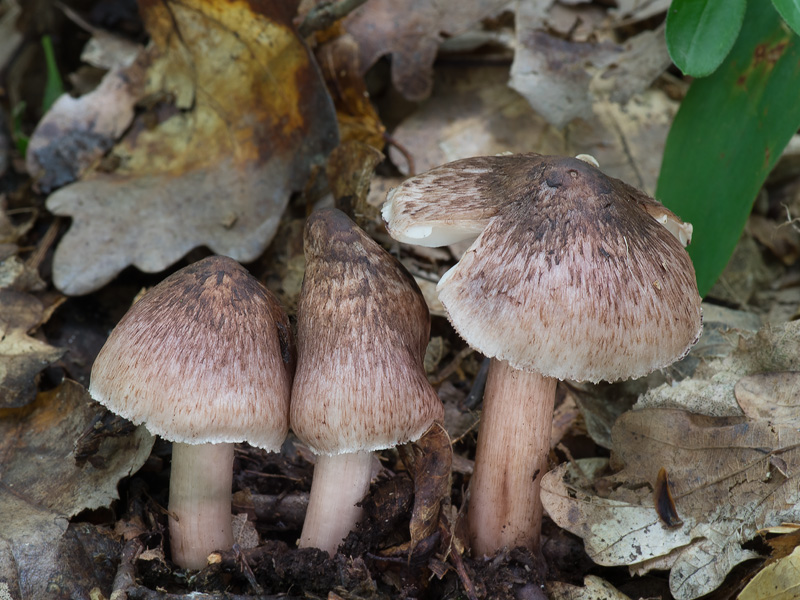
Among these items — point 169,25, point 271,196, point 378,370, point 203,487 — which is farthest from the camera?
point 169,25

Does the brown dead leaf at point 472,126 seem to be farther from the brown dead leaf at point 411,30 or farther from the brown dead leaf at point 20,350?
the brown dead leaf at point 20,350

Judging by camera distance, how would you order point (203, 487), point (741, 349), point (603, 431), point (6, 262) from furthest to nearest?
point (6, 262) < point (603, 431) < point (741, 349) < point (203, 487)

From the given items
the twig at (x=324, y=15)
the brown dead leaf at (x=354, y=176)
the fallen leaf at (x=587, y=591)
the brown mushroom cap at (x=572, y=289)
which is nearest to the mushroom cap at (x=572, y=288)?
the brown mushroom cap at (x=572, y=289)

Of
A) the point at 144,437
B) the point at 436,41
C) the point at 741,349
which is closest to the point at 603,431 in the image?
the point at 741,349

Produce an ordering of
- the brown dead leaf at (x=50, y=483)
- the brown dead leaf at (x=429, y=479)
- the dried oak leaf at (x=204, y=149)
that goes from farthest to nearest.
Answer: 1. the dried oak leaf at (x=204, y=149)
2. the brown dead leaf at (x=429, y=479)
3. the brown dead leaf at (x=50, y=483)

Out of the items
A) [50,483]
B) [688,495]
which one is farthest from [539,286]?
[50,483]

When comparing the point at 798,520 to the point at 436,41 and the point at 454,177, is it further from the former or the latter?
the point at 436,41

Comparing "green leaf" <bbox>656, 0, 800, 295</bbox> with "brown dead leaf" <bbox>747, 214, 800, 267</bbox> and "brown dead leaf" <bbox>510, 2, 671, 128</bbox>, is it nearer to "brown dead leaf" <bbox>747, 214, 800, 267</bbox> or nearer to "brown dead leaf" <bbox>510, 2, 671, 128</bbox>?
"brown dead leaf" <bbox>510, 2, 671, 128</bbox>
